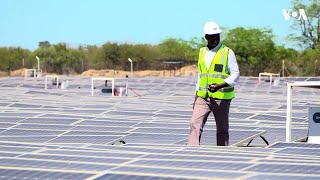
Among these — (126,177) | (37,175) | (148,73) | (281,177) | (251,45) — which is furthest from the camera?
(251,45)

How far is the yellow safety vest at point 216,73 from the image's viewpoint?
9.30 metres

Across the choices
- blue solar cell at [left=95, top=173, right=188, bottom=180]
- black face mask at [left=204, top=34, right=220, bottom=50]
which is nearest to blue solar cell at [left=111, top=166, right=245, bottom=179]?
blue solar cell at [left=95, top=173, right=188, bottom=180]

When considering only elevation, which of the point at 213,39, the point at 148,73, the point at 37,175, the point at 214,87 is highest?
the point at 213,39

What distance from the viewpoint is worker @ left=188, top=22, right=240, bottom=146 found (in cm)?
924

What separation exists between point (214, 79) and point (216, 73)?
0.23ft

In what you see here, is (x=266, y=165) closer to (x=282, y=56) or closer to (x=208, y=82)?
(x=208, y=82)

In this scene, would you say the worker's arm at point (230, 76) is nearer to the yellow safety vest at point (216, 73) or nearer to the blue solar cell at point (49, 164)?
the yellow safety vest at point (216, 73)

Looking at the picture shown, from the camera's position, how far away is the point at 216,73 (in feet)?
30.7

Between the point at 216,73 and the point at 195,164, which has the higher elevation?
the point at 216,73

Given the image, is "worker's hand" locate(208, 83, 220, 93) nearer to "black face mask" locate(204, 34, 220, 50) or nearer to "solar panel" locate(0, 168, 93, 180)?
"black face mask" locate(204, 34, 220, 50)

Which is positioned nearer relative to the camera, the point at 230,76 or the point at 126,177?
the point at 126,177

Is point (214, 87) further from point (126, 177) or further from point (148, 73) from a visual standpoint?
point (148, 73)

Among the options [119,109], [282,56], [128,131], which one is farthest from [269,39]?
[128,131]

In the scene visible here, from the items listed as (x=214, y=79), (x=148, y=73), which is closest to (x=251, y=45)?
(x=148, y=73)
